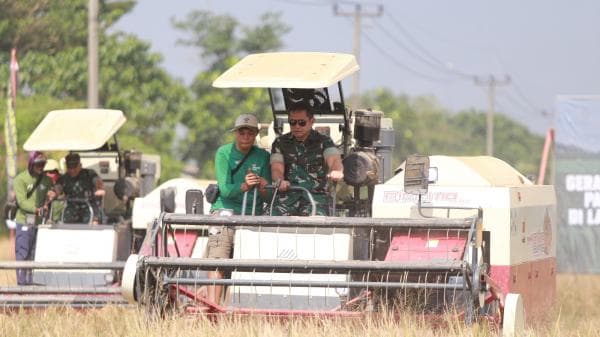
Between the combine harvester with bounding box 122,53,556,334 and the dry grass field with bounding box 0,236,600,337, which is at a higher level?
the combine harvester with bounding box 122,53,556,334

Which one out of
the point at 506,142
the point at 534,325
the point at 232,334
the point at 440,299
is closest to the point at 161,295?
the point at 232,334

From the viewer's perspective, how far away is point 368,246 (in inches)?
495

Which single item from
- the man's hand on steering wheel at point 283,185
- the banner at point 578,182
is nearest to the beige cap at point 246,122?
the man's hand on steering wheel at point 283,185

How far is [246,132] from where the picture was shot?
12727mm

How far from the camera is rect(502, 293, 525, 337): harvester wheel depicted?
35.1 feet

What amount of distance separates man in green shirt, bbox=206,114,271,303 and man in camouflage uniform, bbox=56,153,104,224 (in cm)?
570

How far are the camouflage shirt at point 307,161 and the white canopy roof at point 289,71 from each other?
0.66 m

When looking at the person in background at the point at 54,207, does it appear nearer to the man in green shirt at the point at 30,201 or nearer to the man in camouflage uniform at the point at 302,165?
the man in green shirt at the point at 30,201

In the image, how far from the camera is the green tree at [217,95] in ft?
199

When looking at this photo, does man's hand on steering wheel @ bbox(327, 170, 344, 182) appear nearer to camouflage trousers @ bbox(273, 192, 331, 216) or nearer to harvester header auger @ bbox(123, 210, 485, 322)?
camouflage trousers @ bbox(273, 192, 331, 216)

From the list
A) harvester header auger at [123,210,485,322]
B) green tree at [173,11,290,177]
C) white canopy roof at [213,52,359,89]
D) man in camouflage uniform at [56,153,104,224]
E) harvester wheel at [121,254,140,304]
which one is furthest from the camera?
green tree at [173,11,290,177]

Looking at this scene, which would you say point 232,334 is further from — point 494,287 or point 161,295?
point 494,287

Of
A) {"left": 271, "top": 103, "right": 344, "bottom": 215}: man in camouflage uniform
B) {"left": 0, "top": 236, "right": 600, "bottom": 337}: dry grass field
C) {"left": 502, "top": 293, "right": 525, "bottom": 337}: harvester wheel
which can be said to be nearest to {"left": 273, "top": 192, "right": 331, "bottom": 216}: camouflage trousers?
{"left": 271, "top": 103, "right": 344, "bottom": 215}: man in camouflage uniform

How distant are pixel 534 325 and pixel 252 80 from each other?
3.25m
